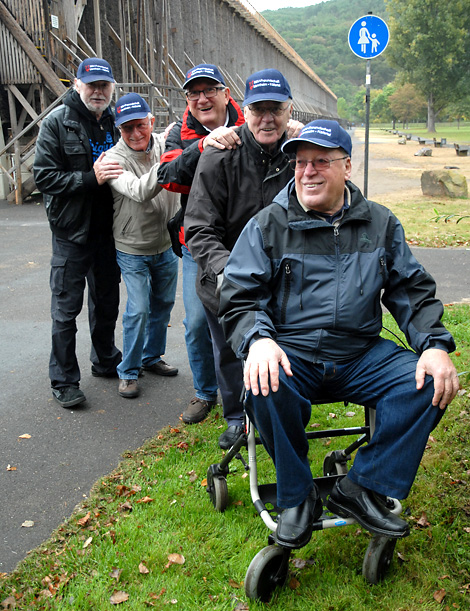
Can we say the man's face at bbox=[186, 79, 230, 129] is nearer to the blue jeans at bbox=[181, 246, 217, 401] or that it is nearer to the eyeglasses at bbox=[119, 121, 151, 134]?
the eyeglasses at bbox=[119, 121, 151, 134]

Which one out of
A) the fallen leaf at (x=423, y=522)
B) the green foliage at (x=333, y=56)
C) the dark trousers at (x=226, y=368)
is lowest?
the fallen leaf at (x=423, y=522)

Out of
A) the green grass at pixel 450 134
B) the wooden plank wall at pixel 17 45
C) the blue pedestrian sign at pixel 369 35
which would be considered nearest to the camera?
the blue pedestrian sign at pixel 369 35

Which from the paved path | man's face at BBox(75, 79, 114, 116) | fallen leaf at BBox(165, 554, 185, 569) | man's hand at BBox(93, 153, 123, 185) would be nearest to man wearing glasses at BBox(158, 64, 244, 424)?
the paved path

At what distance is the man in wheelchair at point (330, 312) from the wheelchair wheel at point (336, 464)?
0.58 meters

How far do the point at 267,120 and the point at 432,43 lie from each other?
80.5 metres

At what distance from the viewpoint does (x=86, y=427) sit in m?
4.73

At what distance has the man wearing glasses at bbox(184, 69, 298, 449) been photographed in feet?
12.0

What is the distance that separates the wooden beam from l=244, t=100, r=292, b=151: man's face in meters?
14.4

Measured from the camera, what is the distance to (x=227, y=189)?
3822mm

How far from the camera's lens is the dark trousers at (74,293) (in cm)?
498

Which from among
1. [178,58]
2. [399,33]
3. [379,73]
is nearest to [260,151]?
[178,58]

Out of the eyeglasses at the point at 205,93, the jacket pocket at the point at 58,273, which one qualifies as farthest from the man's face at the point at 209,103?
the jacket pocket at the point at 58,273

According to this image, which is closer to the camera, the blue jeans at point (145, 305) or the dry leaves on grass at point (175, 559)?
the dry leaves on grass at point (175, 559)

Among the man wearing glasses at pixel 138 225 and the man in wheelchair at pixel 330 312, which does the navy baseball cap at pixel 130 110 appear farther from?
the man in wheelchair at pixel 330 312
